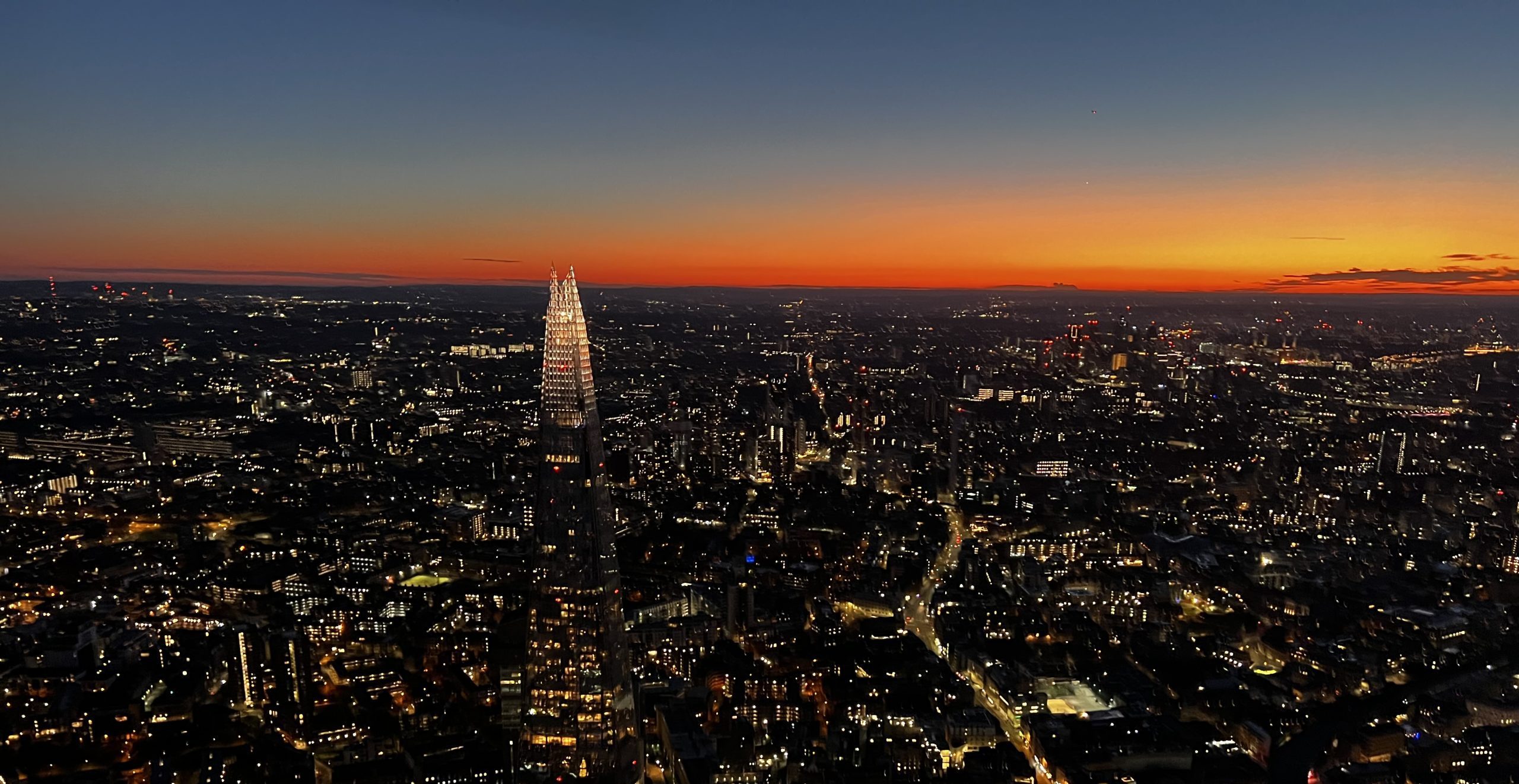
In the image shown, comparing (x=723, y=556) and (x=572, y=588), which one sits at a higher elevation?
(x=572, y=588)

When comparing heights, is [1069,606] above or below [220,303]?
below

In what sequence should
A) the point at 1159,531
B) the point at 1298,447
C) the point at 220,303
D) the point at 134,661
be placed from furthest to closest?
the point at 220,303 < the point at 1298,447 < the point at 1159,531 < the point at 134,661

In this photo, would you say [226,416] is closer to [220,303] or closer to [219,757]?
[220,303]

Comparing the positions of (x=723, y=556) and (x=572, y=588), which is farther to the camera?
(x=723, y=556)

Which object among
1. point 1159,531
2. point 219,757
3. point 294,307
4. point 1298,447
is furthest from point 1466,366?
point 294,307

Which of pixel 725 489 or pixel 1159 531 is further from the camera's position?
pixel 725 489

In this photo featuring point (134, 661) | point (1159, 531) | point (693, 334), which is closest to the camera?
point (134, 661)
